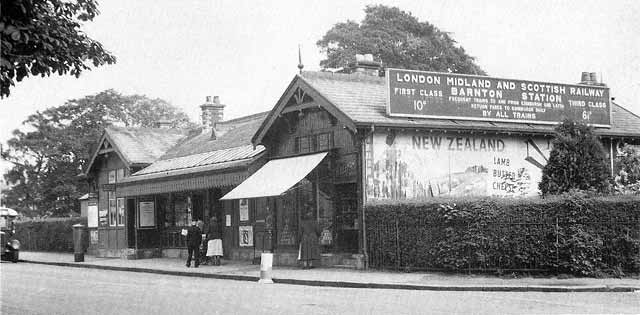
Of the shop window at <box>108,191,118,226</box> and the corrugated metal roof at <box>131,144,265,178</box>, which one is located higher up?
the corrugated metal roof at <box>131,144,265,178</box>

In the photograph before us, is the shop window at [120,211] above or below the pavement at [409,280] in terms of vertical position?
above

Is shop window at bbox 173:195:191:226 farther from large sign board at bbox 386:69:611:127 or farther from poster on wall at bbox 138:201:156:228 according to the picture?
large sign board at bbox 386:69:611:127

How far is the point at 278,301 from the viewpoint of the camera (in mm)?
14555

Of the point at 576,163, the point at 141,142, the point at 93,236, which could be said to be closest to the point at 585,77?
the point at 576,163

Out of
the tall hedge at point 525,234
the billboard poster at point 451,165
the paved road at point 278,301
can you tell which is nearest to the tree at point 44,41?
the paved road at point 278,301

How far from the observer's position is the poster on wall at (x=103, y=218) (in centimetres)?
3641

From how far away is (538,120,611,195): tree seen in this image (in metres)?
20.3

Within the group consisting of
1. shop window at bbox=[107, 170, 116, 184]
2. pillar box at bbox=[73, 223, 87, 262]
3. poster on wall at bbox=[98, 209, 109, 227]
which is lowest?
pillar box at bbox=[73, 223, 87, 262]

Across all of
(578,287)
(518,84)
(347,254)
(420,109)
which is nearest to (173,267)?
(347,254)

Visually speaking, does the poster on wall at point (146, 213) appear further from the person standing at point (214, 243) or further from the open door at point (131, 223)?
the person standing at point (214, 243)

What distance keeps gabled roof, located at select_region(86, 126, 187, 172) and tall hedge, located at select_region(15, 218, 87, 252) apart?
18.1 feet

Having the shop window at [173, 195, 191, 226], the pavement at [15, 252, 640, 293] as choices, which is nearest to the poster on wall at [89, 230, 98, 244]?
→ the shop window at [173, 195, 191, 226]

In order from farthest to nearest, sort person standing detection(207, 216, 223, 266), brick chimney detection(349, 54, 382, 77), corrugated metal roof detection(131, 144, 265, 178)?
corrugated metal roof detection(131, 144, 265, 178) → brick chimney detection(349, 54, 382, 77) → person standing detection(207, 216, 223, 266)

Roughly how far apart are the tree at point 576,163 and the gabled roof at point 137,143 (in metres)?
18.9
